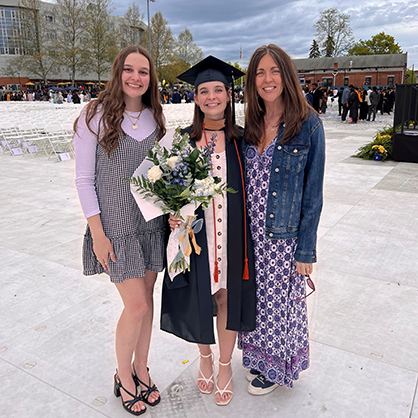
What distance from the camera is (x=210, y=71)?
2.06 metres

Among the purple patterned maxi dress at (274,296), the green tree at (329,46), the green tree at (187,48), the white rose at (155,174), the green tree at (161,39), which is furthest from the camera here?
the green tree at (329,46)

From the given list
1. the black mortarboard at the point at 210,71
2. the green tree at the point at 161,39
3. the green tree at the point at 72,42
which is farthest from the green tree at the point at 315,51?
the black mortarboard at the point at 210,71

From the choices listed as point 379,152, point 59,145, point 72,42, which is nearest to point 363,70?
point 72,42

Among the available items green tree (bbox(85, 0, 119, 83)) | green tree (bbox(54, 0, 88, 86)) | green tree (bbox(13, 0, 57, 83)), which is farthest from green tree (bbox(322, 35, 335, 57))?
green tree (bbox(13, 0, 57, 83))

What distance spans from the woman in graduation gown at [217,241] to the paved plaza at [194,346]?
21.9 inches

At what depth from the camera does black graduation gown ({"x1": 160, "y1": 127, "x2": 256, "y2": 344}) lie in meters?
2.04

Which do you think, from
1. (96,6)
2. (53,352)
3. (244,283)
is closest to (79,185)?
(244,283)

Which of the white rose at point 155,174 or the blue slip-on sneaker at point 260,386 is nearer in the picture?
the white rose at point 155,174

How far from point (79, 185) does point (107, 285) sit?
202 cm

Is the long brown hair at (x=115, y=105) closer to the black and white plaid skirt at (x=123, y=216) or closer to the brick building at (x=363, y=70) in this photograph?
the black and white plaid skirt at (x=123, y=216)

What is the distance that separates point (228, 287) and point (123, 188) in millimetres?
773

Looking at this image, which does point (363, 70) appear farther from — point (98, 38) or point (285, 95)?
point (285, 95)

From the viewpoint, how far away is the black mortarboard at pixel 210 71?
2.04 m

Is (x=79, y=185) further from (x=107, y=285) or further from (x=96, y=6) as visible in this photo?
(x=96, y=6)
